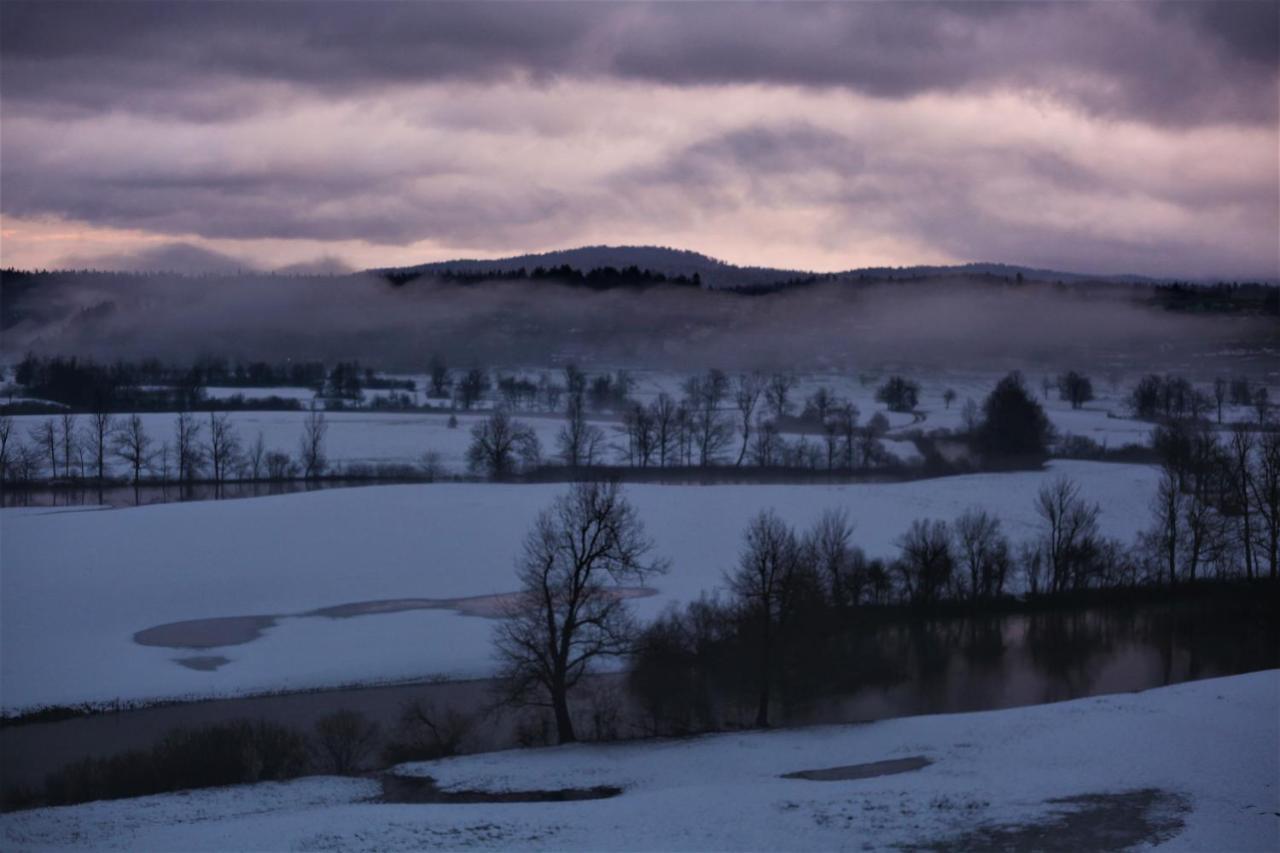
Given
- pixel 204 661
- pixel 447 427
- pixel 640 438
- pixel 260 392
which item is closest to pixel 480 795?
pixel 204 661

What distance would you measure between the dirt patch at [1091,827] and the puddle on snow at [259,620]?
1187cm

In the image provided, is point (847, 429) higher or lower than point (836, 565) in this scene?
higher

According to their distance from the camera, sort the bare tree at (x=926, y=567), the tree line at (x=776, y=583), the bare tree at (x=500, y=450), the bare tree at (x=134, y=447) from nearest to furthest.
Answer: the tree line at (x=776, y=583) < the bare tree at (x=926, y=567) < the bare tree at (x=134, y=447) < the bare tree at (x=500, y=450)

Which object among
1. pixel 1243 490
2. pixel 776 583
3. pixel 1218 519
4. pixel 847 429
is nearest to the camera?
pixel 776 583

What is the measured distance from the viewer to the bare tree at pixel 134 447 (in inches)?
1811

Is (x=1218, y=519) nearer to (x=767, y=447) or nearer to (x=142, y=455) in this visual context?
(x=767, y=447)

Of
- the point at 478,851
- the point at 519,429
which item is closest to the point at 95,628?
the point at 478,851

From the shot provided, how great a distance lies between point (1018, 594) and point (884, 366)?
65602 mm

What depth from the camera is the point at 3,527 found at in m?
32.4

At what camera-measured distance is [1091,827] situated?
12.3 m

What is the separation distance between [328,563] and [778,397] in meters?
45.8

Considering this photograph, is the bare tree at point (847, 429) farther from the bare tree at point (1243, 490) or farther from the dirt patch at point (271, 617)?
the dirt patch at point (271, 617)

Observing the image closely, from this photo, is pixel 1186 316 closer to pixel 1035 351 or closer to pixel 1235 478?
pixel 1035 351

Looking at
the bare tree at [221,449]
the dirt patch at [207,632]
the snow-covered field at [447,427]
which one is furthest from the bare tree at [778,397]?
the dirt patch at [207,632]
